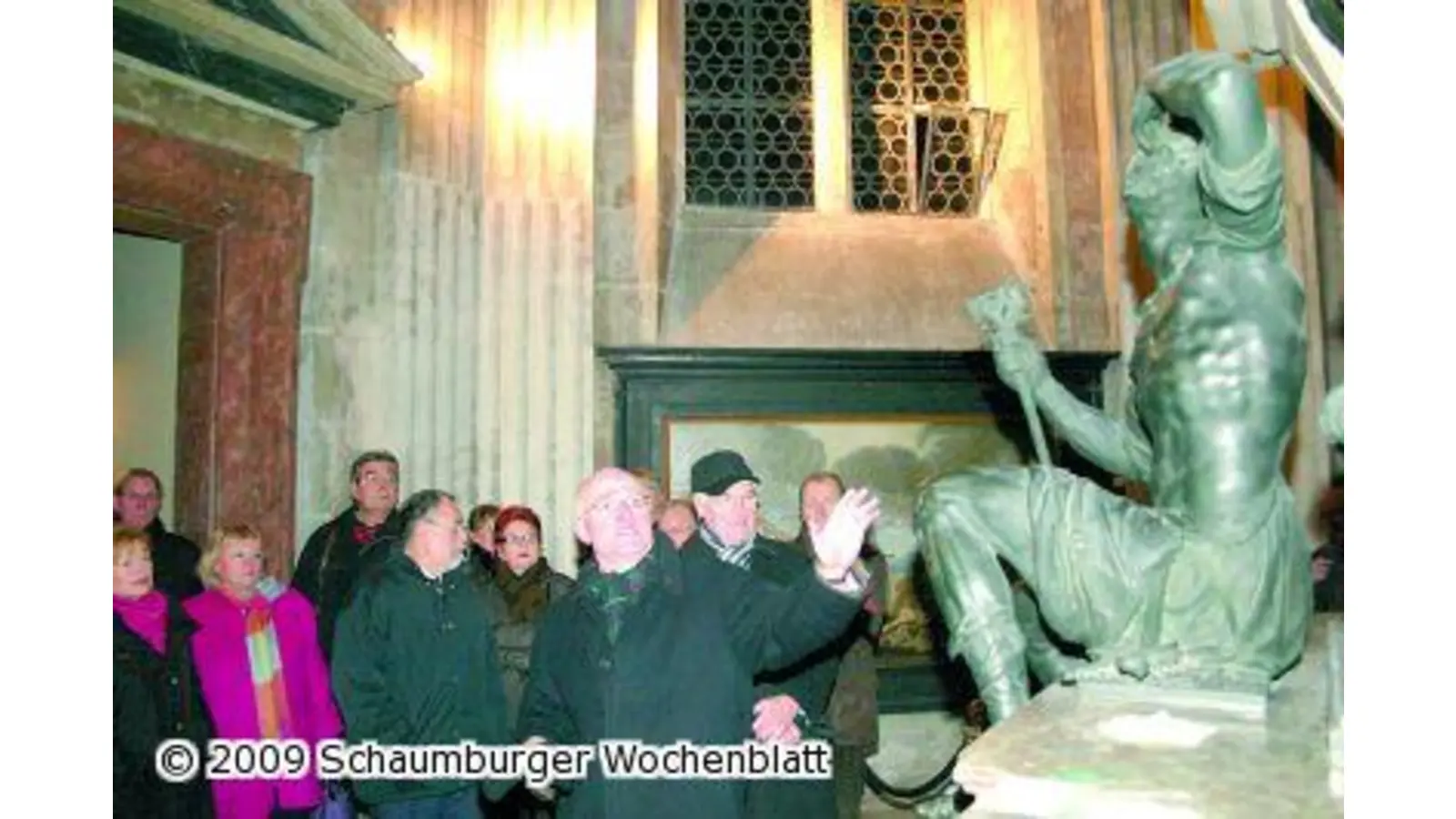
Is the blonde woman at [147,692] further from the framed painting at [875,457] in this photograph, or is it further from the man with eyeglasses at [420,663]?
the framed painting at [875,457]

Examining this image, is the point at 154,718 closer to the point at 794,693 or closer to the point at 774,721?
the point at 794,693

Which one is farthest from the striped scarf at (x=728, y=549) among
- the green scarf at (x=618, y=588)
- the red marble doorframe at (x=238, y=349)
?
the red marble doorframe at (x=238, y=349)

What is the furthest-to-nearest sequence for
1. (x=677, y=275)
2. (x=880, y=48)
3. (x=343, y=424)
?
(x=880, y=48) → (x=677, y=275) → (x=343, y=424)

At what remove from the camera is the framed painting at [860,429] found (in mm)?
7063

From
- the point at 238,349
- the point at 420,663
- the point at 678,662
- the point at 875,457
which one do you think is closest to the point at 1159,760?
the point at 678,662

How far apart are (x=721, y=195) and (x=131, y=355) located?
3.73 meters

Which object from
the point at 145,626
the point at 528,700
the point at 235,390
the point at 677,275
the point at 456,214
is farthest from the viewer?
the point at 677,275

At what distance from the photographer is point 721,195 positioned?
26.7ft

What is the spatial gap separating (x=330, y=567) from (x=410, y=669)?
152 cm

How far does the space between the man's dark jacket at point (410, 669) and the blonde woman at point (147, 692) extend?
594 mm

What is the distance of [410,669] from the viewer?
11.4 feet

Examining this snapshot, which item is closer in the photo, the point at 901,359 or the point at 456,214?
the point at 456,214

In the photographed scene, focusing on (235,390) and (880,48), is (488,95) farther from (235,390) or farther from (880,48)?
(880,48)

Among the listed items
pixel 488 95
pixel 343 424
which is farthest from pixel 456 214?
pixel 343 424
